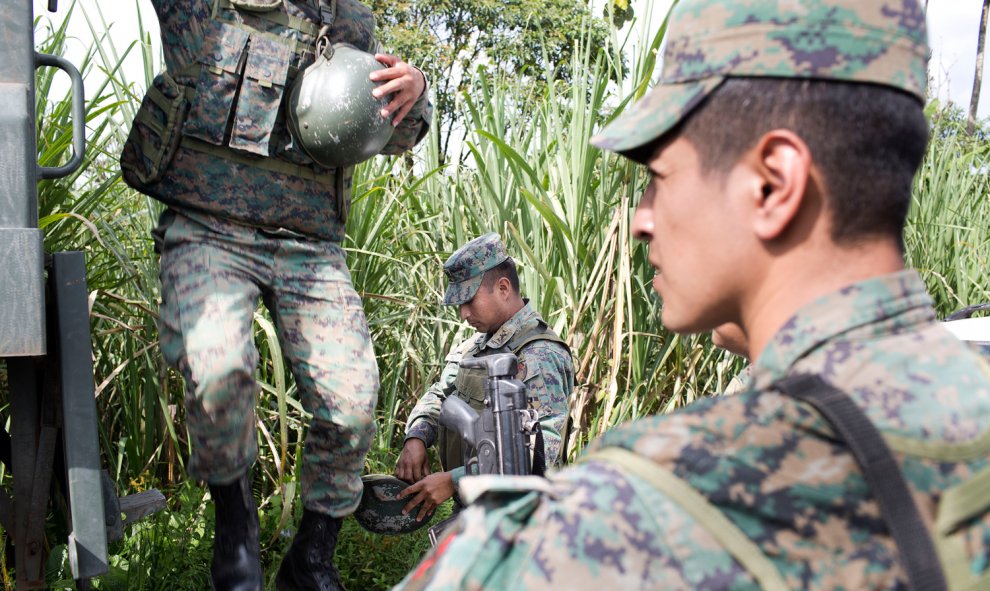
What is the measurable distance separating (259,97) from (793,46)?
79.2 inches

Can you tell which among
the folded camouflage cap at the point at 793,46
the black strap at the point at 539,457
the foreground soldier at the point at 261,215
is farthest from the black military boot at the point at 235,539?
the folded camouflage cap at the point at 793,46

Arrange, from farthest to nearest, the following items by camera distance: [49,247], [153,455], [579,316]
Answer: [579,316] → [153,455] → [49,247]

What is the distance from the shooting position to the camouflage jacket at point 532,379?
130 inches

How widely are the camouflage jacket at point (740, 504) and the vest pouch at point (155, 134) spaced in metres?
2.10

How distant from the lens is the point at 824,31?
866 mm

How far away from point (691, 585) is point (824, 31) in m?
0.48

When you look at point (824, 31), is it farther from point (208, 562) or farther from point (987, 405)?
point (208, 562)

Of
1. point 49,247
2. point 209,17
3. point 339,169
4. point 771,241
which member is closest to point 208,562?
point 49,247

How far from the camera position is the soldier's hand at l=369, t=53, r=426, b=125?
8.77 feet

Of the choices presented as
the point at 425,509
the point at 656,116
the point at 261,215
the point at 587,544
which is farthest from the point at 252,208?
the point at 587,544

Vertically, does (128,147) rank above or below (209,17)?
below

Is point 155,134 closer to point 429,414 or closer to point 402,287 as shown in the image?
point 429,414

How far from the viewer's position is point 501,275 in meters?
3.76

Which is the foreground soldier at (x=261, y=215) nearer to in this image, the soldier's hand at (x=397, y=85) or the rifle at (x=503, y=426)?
the soldier's hand at (x=397, y=85)
